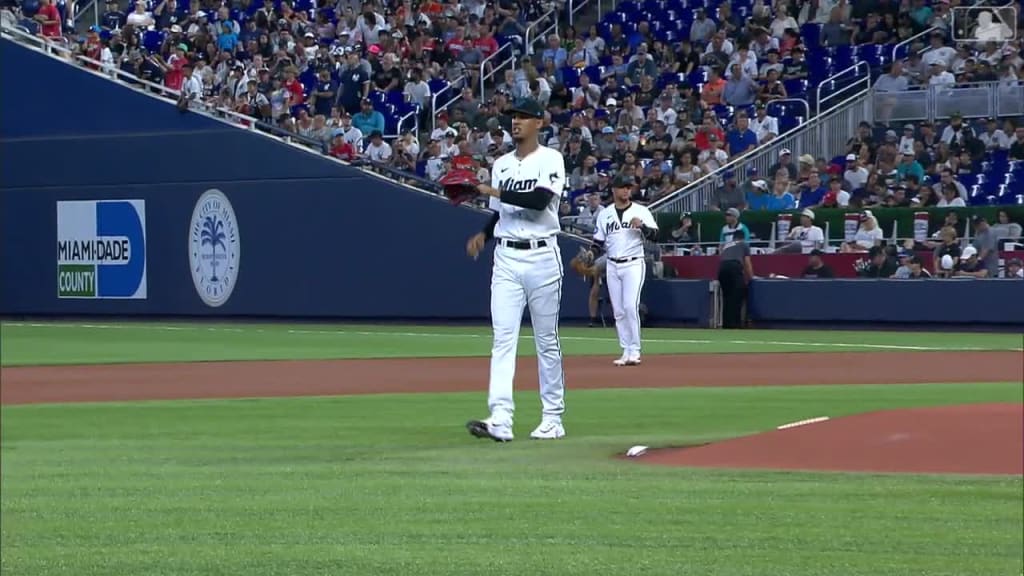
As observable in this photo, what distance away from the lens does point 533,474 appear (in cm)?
831

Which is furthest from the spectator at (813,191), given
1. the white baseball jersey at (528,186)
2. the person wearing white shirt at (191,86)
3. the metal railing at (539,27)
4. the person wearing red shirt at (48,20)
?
the person wearing red shirt at (48,20)

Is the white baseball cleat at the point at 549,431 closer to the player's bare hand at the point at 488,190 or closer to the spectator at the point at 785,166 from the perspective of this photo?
the player's bare hand at the point at 488,190

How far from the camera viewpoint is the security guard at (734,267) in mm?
23406

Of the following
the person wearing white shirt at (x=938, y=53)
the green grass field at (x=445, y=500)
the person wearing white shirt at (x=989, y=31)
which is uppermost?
the person wearing white shirt at (x=989, y=31)

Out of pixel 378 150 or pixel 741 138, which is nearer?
pixel 741 138

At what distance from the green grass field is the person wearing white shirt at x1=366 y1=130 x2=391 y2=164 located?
15.3 meters

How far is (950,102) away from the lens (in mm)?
24531

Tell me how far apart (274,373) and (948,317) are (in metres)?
10.2

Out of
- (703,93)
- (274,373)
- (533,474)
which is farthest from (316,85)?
(533,474)

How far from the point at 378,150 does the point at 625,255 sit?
1125cm

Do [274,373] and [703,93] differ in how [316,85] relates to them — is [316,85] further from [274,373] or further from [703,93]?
[274,373]

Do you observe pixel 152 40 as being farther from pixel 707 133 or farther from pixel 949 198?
pixel 949 198

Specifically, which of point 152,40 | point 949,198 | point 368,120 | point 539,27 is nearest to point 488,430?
point 949,198

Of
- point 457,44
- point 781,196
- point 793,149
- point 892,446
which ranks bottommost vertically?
point 892,446
